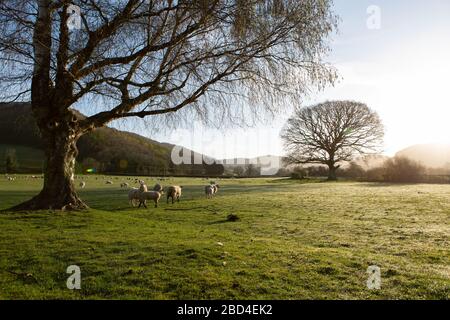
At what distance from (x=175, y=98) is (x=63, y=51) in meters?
5.14

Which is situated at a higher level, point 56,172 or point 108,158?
point 108,158

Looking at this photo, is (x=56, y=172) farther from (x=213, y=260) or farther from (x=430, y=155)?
(x=430, y=155)

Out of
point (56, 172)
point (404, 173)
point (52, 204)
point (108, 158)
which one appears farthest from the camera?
point (108, 158)

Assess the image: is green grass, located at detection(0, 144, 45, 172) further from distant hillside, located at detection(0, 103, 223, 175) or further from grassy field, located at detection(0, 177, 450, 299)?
grassy field, located at detection(0, 177, 450, 299)

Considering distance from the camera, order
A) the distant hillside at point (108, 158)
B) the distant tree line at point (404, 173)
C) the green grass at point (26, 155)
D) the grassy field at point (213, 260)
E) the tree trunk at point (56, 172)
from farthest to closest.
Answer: the green grass at point (26, 155)
the distant hillside at point (108, 158)
the distant tree line at point (404, 173)
the tree trunk at point (56, 172)
the grassy field at point (213, 260)

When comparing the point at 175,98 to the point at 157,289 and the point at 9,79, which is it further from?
the point at 157,289

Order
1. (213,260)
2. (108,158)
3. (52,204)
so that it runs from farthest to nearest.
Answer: (108,158), (52,204), (213,260)

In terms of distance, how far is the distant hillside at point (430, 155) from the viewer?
62281 mm

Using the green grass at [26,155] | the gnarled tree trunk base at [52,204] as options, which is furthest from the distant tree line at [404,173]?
the green grass at [26,155]

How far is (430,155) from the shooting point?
2608 inches

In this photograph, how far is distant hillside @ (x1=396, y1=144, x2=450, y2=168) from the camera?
6228cm

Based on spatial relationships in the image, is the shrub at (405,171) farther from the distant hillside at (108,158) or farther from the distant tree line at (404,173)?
the distant hillside at (108,158)

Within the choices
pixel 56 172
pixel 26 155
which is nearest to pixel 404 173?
pixel 56 172

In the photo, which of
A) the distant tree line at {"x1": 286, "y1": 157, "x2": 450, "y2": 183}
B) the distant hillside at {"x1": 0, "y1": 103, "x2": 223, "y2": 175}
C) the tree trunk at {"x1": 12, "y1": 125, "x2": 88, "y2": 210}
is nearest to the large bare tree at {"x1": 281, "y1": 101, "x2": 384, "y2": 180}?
the distant tree line at {"x1": 286, "y1": 157, "x2": 450, "y2": 183}
